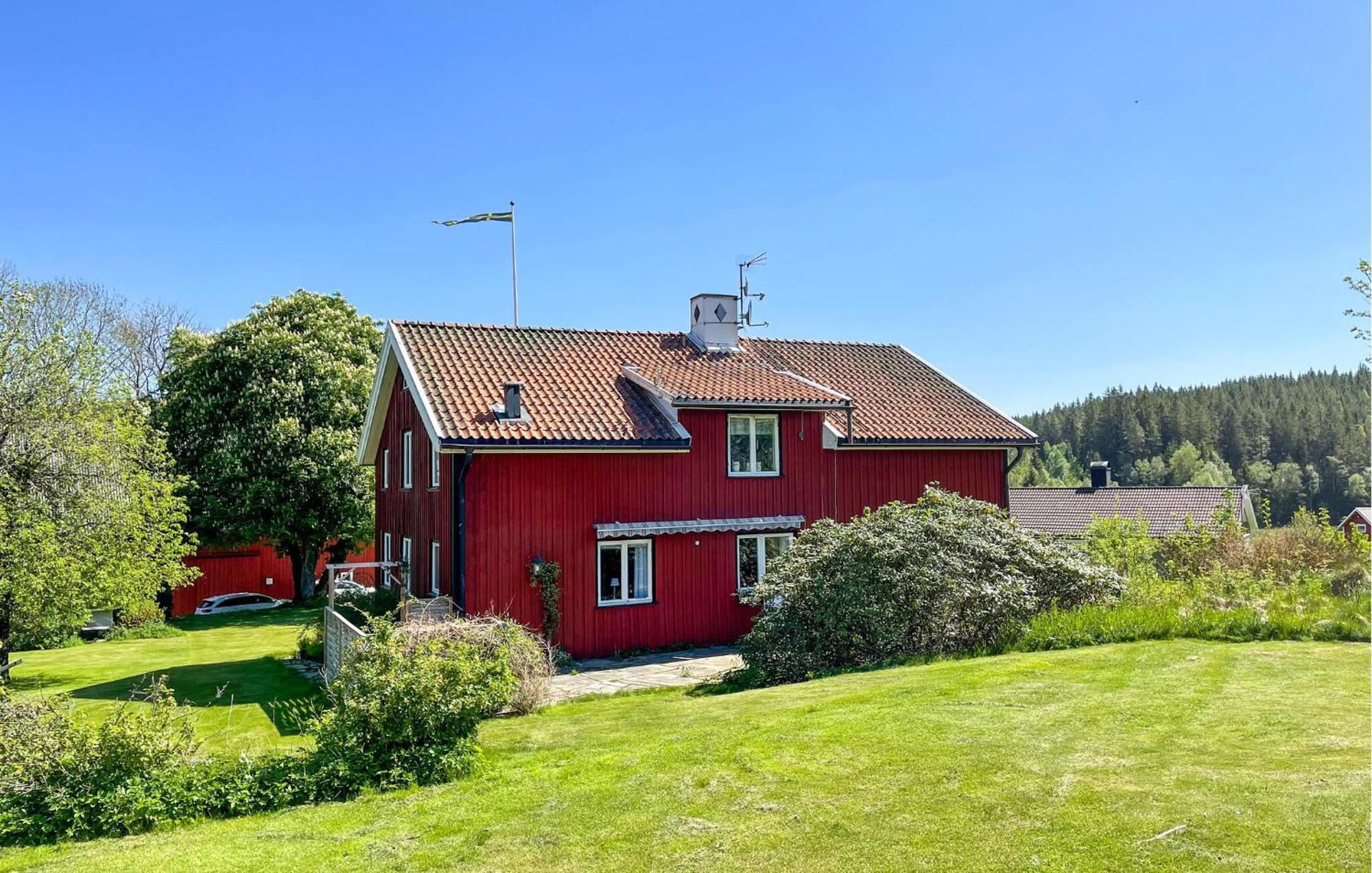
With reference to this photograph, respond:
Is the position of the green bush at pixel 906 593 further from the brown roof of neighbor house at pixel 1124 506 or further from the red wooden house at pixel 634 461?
the brown roof of neighbor house at pixel 1124 506

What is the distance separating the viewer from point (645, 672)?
17828mm

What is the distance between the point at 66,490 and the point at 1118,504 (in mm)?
48015

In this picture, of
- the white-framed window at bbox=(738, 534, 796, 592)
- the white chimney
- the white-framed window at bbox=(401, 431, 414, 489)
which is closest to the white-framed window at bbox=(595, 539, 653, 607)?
the white-framed window at bbox=(738, 534, 796, 592)

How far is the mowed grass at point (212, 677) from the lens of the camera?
593 inches

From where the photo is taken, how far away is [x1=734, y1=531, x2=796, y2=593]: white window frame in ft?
70.3

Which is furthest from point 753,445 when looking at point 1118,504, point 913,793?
point 1118,504

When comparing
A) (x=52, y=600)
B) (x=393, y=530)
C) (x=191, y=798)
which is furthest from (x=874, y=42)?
(x=52, y=600)

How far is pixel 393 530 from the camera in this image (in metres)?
24.9

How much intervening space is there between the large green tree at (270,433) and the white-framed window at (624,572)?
62.5 ft

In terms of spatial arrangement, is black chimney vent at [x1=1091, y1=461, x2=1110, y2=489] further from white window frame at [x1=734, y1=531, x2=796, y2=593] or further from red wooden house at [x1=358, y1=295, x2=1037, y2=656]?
white window frame at [x1=734, y1=531, x2=796, y2=593]

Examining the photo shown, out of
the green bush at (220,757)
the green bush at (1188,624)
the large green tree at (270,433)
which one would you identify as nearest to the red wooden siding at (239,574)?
the large green tree at (270,433)

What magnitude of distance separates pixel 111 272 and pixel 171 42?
32516 mm

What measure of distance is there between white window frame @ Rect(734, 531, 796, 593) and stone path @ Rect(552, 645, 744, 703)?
167 centimetres

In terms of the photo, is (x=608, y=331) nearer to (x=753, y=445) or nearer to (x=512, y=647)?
(x=753, y=445)
